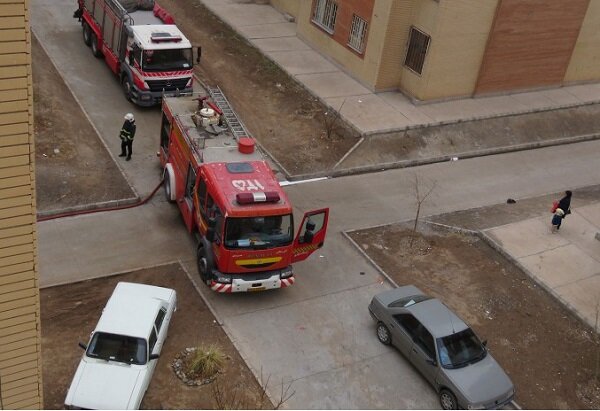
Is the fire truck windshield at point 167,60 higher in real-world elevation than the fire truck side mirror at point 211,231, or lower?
higher

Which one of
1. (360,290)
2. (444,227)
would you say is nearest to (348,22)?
(444,227)

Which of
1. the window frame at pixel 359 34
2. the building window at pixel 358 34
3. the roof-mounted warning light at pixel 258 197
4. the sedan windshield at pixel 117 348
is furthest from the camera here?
the building window at pixel 358 34

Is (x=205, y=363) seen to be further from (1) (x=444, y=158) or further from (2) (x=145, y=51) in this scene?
(1) (x=444, y=158)

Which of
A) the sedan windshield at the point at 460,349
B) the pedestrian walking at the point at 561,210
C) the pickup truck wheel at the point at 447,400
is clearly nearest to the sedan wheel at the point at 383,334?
the sedan windshield at the point at 460,349

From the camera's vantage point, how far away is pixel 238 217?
50.5ft

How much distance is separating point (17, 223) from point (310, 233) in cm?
795

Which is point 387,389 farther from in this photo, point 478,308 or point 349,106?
point 349,106

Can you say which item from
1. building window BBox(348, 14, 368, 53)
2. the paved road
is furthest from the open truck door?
building window BBox(348, 14, 368, 53)

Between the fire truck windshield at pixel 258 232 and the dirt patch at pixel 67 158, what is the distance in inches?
218

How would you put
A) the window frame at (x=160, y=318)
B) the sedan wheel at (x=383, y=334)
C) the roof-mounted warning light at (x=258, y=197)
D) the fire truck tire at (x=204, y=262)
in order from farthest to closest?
the fire truck tire at (x=204, y=262) < the sedan wheel at (x=383, y=334) < the roof-mounted warning light at (x=258, y=197) < the window frame at (x=160, y=318)

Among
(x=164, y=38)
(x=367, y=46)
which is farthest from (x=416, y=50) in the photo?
(x=164, y=38)

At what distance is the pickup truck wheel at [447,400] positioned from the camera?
14.2 meters

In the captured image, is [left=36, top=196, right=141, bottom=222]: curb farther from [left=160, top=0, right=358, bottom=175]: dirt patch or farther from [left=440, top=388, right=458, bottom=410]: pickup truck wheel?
[left=440, top=388, right=458, bottom=410]: pickup truck wheel

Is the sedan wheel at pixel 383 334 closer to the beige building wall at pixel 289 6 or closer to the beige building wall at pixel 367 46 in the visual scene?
the beige building wall at pixel 367 46
